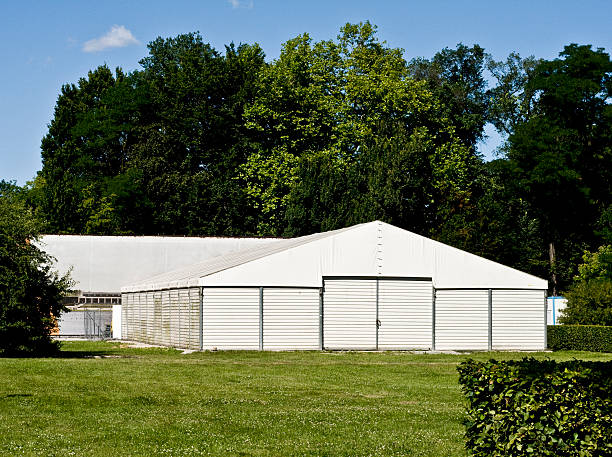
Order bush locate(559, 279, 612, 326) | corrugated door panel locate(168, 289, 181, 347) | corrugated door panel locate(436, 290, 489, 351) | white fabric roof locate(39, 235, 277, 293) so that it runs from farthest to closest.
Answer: white fabric roof locate(39, 235, 277, 293) → bush locate(559, 279, 612, 326) → corrugated door panel locate(168, 289, 181, 347) → corrugated door panel locate(436, 290, 489, 351)

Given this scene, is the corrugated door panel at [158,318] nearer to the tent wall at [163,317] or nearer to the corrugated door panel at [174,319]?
the tent wall at [163,317]

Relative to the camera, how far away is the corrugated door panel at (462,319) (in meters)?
39.7

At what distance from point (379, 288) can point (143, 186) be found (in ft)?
129

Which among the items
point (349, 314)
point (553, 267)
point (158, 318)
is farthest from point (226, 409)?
point (553, 267)

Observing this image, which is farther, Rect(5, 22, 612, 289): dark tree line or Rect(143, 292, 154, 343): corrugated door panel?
Rect(5, 22, 612, 289): dark tree line

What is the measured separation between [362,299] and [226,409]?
2235 centimetres

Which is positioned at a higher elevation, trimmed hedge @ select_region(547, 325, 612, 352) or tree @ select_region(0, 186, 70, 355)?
tree @ select_region(0, 186, 70, 355)

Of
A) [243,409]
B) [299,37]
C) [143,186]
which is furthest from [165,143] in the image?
[243,409]

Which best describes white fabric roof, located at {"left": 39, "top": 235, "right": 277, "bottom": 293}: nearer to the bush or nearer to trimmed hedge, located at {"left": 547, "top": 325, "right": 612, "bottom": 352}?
the bush

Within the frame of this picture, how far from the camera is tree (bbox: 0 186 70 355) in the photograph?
30.1 metres

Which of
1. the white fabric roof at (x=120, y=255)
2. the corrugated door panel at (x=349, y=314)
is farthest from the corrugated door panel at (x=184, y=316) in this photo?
the white fabric roof at (x=120, y=255)

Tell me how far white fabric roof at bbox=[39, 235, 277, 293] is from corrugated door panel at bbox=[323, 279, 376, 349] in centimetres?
1876

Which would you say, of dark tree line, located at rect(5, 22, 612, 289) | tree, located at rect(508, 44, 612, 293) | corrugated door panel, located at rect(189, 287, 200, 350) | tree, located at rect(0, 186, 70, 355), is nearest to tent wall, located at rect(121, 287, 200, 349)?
corrugated door panel, located at rect(189, 287, 200, 350)

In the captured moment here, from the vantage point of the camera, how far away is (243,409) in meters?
16.9
